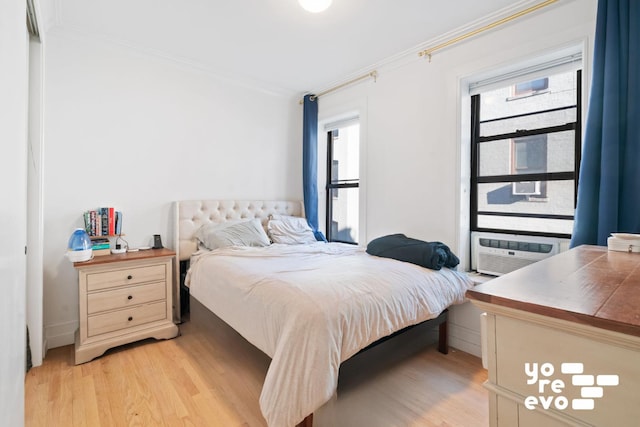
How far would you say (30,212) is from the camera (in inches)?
82.5

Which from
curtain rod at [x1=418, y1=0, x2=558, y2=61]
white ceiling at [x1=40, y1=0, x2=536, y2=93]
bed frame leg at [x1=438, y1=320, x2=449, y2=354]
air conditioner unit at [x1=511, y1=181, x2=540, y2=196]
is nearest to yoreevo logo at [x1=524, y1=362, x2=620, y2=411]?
bed frame leg at [x1=438, y1=320, x2=449, y2=354]

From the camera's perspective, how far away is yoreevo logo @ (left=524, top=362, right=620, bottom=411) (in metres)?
0.58

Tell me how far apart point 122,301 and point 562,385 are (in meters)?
2.71

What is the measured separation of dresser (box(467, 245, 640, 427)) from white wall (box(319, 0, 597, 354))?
1882mm

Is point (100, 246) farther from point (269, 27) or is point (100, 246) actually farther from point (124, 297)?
point (269, 27)

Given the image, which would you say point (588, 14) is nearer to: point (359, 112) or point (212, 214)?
point (359, 112)

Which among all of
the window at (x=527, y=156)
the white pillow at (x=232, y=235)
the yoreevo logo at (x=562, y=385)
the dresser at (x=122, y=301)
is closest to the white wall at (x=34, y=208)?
the dresser at (x=122, y=301)

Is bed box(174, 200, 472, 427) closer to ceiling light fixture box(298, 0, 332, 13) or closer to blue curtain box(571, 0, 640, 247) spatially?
blue curtain box(571, 0, 640, 247)

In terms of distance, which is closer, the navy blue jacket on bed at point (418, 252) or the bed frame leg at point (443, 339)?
the navy blue jacket on bed at point (418, 252)

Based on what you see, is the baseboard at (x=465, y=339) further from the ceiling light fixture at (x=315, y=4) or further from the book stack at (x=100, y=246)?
the book stack at (x=100, y=246)

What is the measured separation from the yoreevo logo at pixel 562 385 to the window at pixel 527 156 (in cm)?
211

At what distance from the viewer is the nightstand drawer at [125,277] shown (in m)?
2.26

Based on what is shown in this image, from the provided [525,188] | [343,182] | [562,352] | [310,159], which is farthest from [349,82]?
[562,352]

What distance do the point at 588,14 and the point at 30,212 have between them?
156 inches
